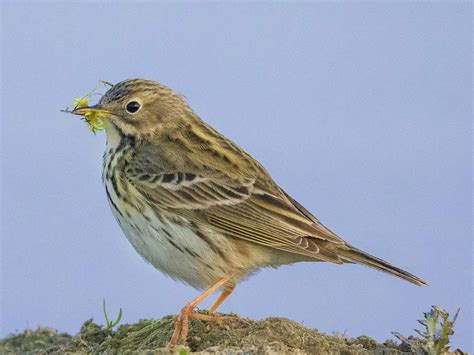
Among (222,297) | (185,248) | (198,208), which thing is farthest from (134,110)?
(222,297)

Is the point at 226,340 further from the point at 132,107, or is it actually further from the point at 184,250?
the point at 132,107

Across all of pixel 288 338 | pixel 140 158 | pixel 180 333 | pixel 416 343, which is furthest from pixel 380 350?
pixel 140 158

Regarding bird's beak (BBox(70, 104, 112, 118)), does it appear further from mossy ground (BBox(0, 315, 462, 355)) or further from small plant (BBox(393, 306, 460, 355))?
small plant (BBox(393, 306, 460, 355))

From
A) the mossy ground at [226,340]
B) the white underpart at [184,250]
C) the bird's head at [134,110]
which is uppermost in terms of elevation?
the bird's head at [134,110]

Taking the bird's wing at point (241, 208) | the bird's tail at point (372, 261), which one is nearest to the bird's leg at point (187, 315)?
the bird's wing at point (241, 208)

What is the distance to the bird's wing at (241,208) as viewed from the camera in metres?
8.48

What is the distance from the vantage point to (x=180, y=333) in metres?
7.81

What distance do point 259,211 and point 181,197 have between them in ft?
2.73

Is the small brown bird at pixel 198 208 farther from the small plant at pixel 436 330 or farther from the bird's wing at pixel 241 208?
Answer: the small plant at pixel 436 330

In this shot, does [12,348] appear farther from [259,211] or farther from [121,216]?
[259,211]

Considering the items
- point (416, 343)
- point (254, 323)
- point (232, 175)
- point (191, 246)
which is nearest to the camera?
point (416, 343)

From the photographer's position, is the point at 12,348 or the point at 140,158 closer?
the point at 140,158

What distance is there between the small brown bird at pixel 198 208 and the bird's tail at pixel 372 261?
0.01 meters

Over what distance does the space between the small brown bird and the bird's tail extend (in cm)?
1
